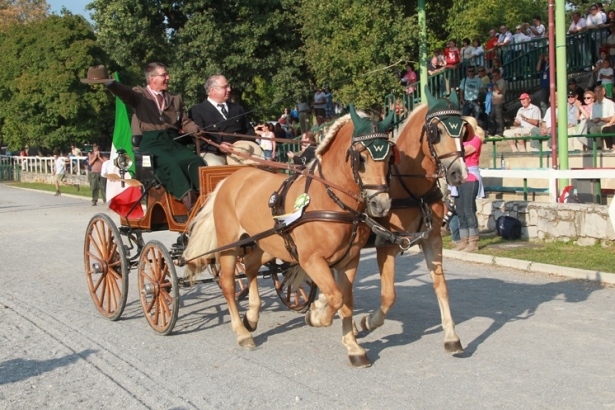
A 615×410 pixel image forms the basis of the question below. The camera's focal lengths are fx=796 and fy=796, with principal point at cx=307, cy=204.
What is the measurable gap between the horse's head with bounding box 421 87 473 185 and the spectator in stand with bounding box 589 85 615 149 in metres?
9.37

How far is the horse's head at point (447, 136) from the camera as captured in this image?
6.64 m

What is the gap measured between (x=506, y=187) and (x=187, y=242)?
8.25 metres

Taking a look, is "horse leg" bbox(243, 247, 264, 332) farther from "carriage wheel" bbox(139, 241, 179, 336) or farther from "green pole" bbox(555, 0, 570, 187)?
"green pole" bbox(555, 0, 570, 187)

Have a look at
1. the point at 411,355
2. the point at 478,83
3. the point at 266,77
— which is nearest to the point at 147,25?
the point at 266,77

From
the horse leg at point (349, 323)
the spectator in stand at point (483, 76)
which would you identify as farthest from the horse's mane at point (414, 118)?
the spectator in stand at point (483, 76)

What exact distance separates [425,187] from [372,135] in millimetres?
1265

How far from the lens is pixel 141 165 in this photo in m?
8.76

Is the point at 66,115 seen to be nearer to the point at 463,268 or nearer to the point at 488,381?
the point at 463,268

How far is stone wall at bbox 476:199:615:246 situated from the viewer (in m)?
12.1

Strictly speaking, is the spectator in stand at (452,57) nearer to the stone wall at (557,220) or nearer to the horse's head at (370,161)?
the stone wall at (557,220)

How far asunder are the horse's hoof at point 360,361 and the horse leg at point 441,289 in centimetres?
77

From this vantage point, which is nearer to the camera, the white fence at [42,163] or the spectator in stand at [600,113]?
the spectator in stand at [600,113]

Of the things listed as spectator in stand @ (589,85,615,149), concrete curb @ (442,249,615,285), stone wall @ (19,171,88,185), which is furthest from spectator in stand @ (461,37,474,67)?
stone wall @ (19,171,88,185)

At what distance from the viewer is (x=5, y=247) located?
14953mm
